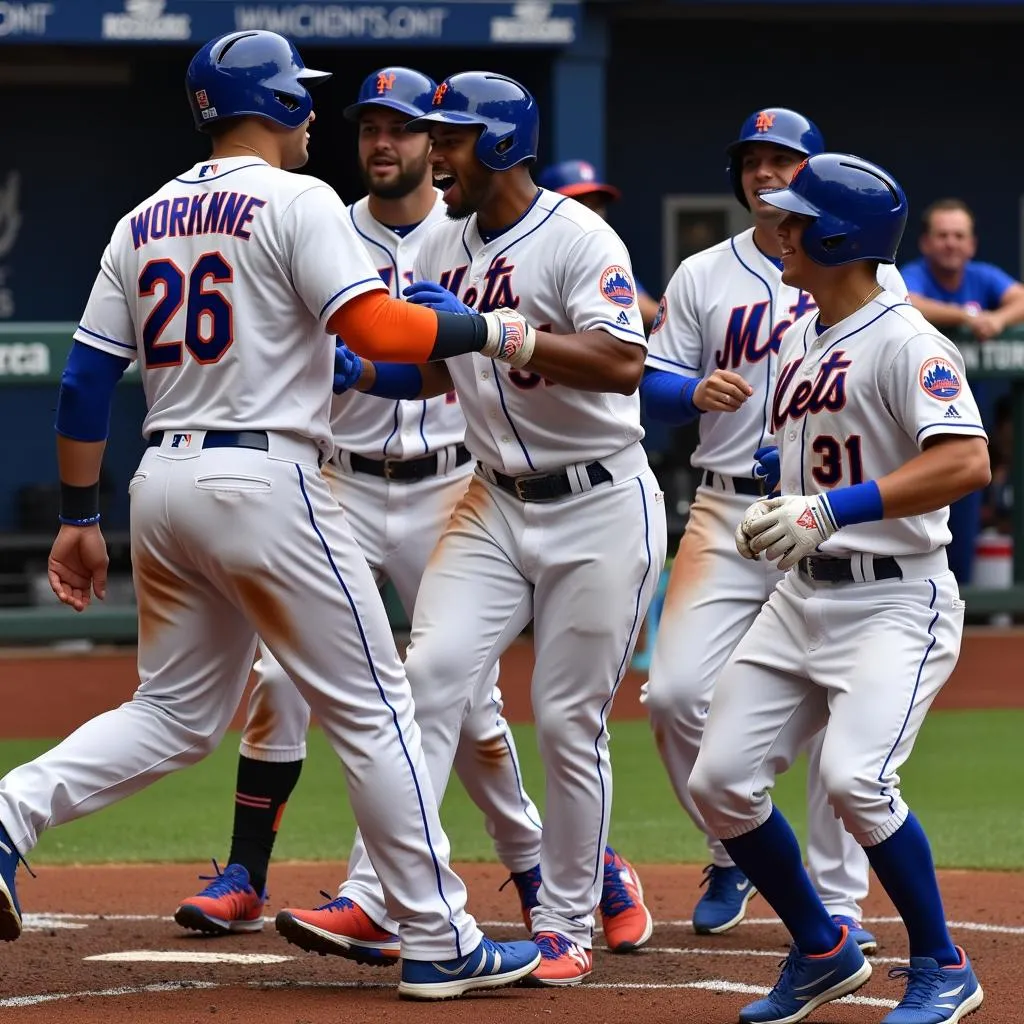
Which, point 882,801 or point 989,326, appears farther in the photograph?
point 989,326

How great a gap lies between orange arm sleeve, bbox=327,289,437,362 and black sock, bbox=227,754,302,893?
1.57 meters

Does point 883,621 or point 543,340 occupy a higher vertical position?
point 543,340

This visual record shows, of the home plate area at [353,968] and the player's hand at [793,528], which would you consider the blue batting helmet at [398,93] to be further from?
the home plate area at [353,968]

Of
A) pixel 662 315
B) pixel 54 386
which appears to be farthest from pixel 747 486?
pixel 54 386

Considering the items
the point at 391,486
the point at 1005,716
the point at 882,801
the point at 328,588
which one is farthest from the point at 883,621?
the point at 1005,716

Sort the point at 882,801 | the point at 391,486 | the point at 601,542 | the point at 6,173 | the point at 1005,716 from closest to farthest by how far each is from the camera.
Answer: the point at 882,801
the point at 601,542
the point at 391,486
the point at 1005,716
the point at 6,173

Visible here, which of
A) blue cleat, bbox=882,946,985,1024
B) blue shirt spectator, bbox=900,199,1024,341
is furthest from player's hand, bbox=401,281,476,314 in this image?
blue shirt spectator, bbox=900,199,1024,341

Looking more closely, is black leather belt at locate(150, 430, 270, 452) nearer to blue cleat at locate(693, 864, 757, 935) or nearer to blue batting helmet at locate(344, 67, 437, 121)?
blue batting helmet at locate(344, 67, 437, 121)

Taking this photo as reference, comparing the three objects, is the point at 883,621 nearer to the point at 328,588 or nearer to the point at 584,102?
the point at 328,588

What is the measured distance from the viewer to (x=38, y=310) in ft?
45.9

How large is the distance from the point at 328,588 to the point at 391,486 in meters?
1.31

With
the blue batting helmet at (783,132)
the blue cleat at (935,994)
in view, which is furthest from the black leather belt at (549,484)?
the blue cleat at (935,994)

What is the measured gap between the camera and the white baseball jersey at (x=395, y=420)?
546 cm

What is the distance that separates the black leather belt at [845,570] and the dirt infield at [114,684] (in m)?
4.96
